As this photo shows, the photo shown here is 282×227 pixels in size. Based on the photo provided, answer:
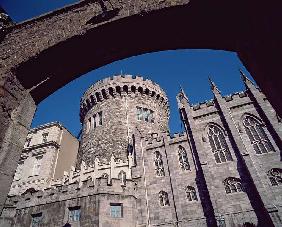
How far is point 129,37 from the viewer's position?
437 centimetres

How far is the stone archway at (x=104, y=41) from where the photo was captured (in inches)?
137

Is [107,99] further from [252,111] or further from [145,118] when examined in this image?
[252,111]

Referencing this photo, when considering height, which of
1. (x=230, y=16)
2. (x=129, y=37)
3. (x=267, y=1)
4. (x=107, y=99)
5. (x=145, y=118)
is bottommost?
(x=267, y=1)

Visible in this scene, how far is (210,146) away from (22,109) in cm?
1890

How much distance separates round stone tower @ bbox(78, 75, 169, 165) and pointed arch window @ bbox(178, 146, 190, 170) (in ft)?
21.8

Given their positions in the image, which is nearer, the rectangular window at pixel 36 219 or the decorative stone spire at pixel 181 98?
the rectangular window at pixel 36 219

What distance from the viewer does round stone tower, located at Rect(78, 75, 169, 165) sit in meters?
27.2

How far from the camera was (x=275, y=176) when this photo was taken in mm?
17875

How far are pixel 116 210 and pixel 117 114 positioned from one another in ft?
43.4

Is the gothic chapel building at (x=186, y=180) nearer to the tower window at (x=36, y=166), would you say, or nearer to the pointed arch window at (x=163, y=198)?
the pointed arch window at (x=163, y=198)

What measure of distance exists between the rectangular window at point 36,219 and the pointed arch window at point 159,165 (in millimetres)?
10155

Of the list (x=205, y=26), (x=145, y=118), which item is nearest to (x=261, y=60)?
(x=205, y=26)

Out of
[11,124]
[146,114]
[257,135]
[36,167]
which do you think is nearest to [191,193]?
[257,135]

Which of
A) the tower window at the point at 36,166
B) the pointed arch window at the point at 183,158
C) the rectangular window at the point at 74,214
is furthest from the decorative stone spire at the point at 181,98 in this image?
the tower window at the point at 36,166
